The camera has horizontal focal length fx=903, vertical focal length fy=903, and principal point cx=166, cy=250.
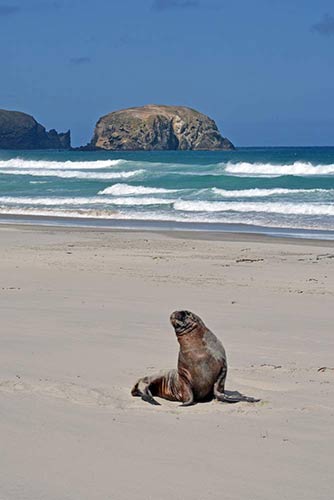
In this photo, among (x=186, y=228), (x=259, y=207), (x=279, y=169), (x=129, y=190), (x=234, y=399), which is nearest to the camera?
(x=234, y=399)

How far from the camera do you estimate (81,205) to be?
30.4m

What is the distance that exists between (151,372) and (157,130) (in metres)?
113

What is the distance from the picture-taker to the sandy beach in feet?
13.1

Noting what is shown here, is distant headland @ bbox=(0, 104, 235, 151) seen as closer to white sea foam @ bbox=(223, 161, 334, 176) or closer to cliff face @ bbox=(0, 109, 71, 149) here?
cliff face @ bbox=(0, 109, 71, 149)

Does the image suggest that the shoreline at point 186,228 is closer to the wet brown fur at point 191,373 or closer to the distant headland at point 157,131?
the wet brown fur at point 191,373

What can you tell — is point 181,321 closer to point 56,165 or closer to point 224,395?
point 224,395

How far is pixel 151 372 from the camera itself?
635cm

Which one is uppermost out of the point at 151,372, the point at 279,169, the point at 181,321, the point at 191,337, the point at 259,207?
the point at 279,169

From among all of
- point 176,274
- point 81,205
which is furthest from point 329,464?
point 81,205

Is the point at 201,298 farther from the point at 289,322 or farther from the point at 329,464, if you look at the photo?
the point at 329,464

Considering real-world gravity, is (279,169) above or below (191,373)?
above

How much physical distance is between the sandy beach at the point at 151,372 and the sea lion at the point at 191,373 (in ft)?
0.50

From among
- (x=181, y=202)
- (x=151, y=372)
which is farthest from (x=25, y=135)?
(x=151, y=372)

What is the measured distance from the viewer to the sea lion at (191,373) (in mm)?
5637
